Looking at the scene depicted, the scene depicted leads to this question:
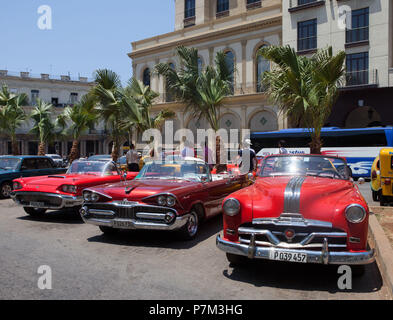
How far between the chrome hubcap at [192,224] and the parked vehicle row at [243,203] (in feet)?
0.05

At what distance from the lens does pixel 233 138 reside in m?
A: 30.3

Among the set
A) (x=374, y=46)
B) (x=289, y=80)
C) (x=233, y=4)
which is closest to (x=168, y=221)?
(x=289, y=80)

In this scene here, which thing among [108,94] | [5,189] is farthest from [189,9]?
[5,189]

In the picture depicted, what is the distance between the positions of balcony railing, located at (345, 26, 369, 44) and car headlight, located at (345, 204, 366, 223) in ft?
74.1

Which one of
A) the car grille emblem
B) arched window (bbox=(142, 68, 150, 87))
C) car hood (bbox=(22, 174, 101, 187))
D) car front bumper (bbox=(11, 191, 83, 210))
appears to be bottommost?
car front bumper (bbox=(11, 191, 83, 210))

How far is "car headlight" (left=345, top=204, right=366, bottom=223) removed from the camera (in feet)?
13.4

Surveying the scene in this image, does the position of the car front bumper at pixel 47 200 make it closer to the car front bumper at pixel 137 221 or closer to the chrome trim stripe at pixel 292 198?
the car front bumper at pixel 137 221

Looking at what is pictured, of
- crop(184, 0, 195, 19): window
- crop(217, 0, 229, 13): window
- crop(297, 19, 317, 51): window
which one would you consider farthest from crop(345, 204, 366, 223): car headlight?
crop(184, 0, 195, 19): window

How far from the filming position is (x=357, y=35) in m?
23.7

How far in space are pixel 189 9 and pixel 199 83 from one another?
905 inches

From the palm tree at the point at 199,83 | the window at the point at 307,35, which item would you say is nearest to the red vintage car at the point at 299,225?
the palm tree at the point at 199,83

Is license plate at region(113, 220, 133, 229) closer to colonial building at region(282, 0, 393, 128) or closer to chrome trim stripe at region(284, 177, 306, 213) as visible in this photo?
chrome trim stripe at region(284, 177, 306, 213)
